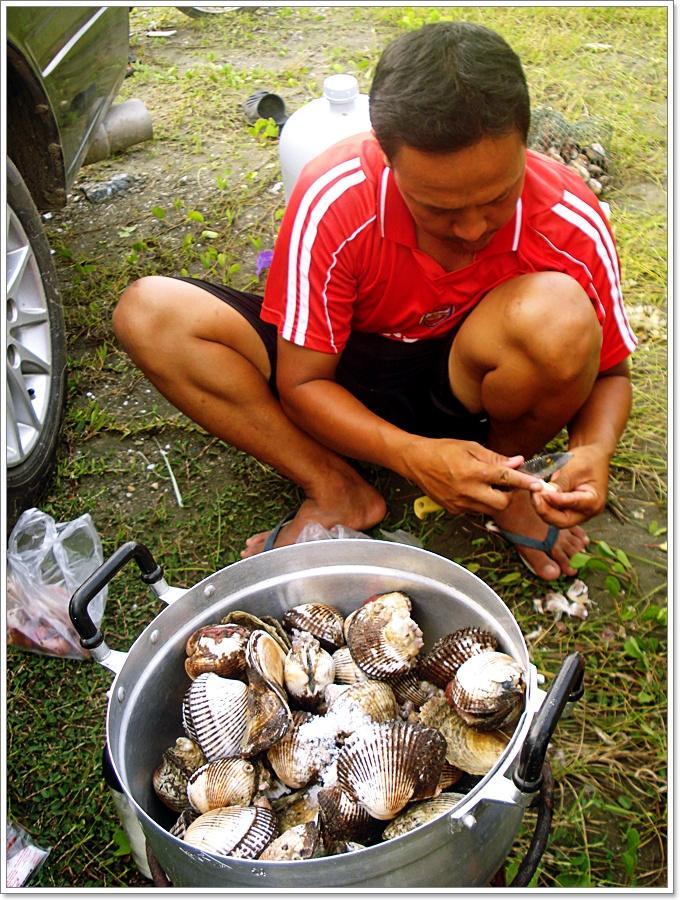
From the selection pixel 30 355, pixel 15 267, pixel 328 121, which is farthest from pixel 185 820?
pixel 328 121

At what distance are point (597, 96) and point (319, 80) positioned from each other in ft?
4.51

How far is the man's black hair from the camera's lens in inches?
55.6

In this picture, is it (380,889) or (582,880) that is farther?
(582,880)

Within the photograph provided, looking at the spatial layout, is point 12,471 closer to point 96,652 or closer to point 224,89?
point 96,652

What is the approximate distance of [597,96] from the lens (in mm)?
3947

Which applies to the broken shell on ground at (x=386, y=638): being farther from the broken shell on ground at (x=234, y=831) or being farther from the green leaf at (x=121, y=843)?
the green leaf at (x=121, y=843)

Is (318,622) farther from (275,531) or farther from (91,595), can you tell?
(275,531)

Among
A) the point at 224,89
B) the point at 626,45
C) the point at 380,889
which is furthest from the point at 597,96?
the point at 380,889

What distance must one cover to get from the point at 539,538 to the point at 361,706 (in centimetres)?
80

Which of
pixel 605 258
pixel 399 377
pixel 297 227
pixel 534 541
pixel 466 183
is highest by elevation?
pixel 466 183

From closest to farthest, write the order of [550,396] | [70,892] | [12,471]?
1. [70,892]
2. [550,396]
3. [12,471]

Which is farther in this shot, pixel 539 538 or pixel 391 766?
pixel 539 538

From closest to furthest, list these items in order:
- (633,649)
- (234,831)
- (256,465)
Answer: (234,831), (633,649), (256,465)

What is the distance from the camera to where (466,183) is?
1458mm
